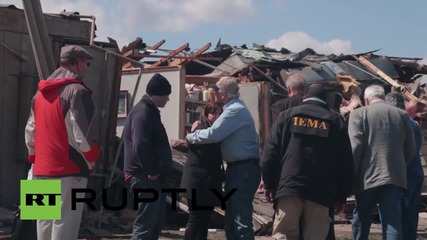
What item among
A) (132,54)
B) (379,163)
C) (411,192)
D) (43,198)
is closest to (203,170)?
(379,163)

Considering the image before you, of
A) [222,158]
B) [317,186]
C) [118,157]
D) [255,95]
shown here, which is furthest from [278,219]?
[255,95]

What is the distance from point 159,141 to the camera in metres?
7.08

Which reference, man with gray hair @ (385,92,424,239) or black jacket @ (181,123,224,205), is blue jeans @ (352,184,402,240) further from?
black jacket @ (181,123,224,205)

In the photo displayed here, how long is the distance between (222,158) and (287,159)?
1015 mm

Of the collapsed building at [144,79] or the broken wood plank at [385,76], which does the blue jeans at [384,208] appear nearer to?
the collapsed building at [144,79]

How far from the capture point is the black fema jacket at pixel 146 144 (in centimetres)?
690

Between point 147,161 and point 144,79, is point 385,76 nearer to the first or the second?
point 144,79

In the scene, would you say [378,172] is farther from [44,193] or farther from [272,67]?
[272,67]

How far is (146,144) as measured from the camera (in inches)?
272

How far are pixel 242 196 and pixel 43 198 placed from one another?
6.60 feet

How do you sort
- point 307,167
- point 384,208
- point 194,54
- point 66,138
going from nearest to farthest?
point 66,138, point 307,167, point 384,208, point 194,54

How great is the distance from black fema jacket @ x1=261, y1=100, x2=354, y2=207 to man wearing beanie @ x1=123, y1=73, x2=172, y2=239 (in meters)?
0.90

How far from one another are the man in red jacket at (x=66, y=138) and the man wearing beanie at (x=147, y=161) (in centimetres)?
71

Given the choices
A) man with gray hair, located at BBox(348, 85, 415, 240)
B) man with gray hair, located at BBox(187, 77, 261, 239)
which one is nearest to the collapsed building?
man with gray hair, located at BBox(348, 85, 415, 240)
